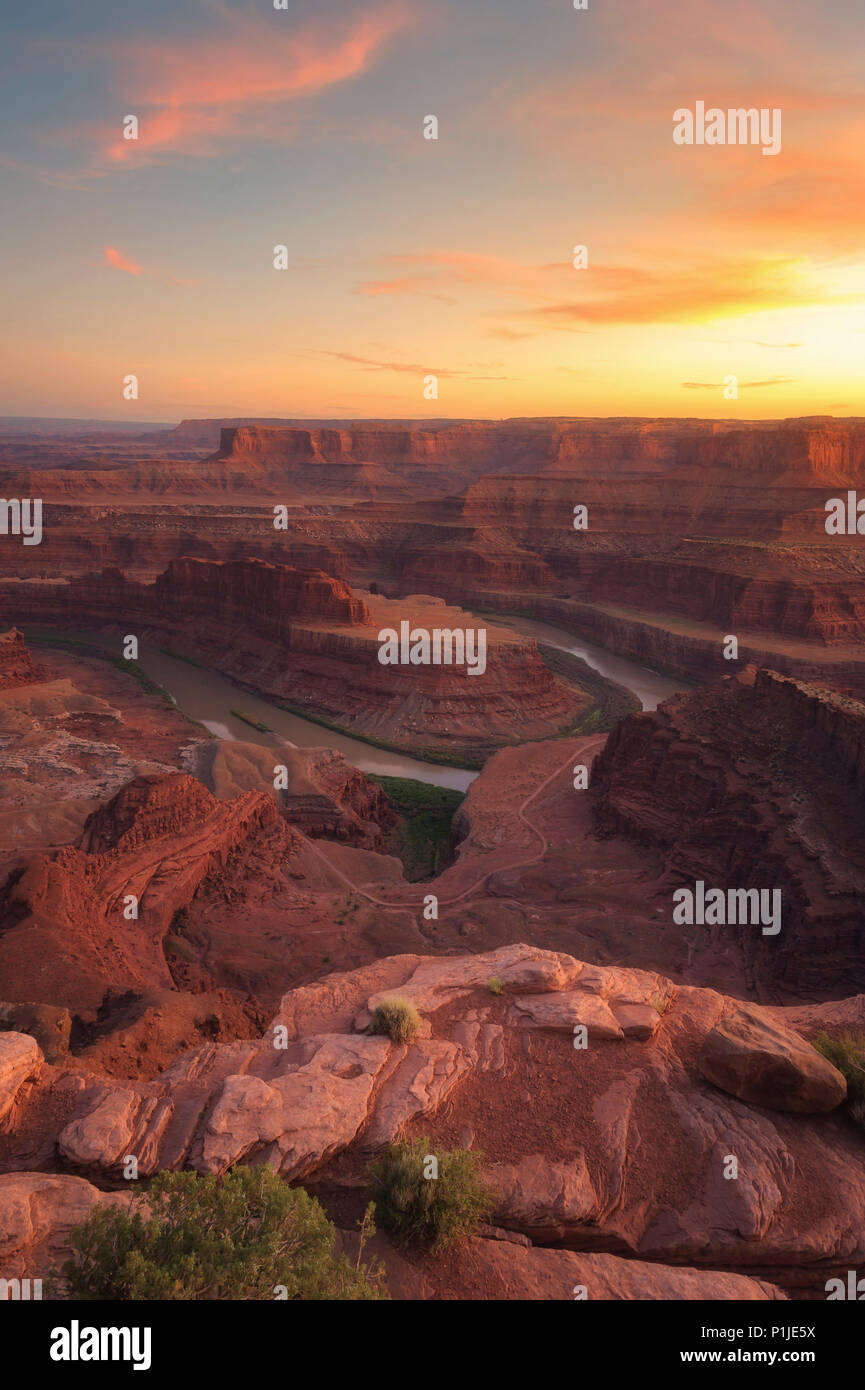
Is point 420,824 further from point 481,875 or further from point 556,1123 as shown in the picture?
point 556,1123

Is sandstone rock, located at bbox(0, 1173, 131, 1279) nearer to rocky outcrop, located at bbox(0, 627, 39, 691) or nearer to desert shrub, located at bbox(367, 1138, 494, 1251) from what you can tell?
desert shrub, located at bbox(367, 1138, 494, 1251)

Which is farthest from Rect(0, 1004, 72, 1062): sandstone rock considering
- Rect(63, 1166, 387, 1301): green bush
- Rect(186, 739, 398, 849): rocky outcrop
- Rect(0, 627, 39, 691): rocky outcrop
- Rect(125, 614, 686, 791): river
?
Rect(0, 627, 39, 691): rocky outcrop

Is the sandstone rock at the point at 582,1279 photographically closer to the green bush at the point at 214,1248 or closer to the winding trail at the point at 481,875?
the green bush at the point at 214,1248

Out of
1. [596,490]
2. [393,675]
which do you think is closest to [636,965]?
[393,675]

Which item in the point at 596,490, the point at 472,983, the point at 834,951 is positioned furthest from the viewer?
the point at 596,490
